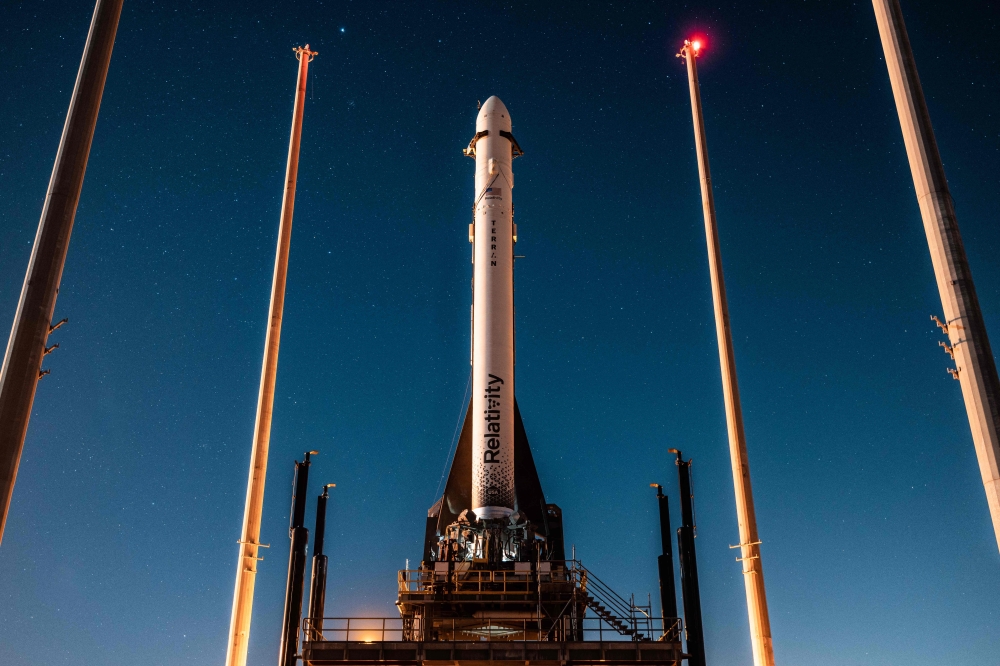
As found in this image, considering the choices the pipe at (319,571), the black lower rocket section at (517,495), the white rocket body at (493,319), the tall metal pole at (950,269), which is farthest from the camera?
the black lower rocket section at (517,495)

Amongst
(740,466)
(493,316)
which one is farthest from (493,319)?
(740,466)

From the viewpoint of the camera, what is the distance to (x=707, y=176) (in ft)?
99.1

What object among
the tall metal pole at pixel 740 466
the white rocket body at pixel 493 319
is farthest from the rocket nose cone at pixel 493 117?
the tall metal pole at pixel 740 466

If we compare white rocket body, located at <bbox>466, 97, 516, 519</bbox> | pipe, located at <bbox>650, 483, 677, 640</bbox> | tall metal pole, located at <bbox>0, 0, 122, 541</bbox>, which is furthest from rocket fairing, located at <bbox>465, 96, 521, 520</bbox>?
tall metal pole, located at <bbox>0, 0, 122, 541</bbox>

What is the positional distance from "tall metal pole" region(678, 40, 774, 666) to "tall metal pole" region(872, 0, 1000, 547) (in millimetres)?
10523

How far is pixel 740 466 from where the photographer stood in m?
25.1

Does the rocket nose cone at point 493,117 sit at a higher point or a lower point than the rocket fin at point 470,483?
higher

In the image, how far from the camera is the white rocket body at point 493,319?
3009cm

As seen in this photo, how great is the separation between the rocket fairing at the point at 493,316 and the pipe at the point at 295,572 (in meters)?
6.52

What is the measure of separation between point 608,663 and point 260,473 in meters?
10.5

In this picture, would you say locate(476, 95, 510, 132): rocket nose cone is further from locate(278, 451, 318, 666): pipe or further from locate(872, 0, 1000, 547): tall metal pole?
locate(872, 0, 1000, 547): tall metal pole

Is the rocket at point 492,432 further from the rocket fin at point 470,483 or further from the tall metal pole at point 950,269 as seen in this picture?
the tall metal pole at point 950,269

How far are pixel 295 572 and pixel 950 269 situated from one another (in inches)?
703

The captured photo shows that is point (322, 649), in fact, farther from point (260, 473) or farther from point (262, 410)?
point (262, 410)
